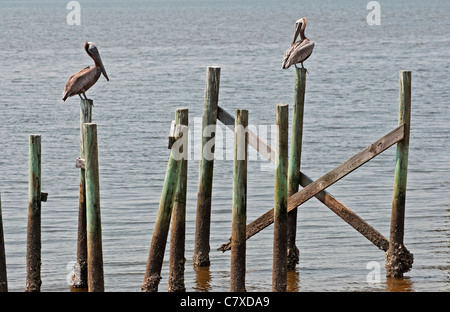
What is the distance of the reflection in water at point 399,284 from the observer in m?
10.1

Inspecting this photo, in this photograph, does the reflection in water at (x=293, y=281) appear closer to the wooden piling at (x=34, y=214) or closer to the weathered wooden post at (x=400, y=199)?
the weathered wooden post at (x=400, y=199)

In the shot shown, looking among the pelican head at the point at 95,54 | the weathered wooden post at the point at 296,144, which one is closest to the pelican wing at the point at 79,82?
the pelican head at the point at 95,54

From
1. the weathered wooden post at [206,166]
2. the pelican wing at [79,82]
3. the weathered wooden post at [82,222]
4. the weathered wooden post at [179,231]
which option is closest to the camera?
the weathered wooden post at [179,231]

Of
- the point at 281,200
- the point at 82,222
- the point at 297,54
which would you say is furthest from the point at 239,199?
the point at 297,54

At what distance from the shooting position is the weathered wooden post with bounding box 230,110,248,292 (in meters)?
8.81

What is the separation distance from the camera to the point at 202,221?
1054 centimetres

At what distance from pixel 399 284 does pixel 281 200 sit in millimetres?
2186

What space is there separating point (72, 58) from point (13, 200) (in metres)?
25.5

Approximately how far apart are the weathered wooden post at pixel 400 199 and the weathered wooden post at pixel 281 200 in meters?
1.65

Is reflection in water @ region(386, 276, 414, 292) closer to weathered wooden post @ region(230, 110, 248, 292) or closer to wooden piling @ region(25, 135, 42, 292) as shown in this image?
weathered wooden post @ region(230, 110, 248, 292)

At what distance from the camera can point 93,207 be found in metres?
8.60

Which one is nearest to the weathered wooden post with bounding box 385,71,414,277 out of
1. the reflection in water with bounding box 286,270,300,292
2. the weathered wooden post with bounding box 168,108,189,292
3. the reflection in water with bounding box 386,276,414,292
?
the reflection in water with bounding box 386,276,414,292
